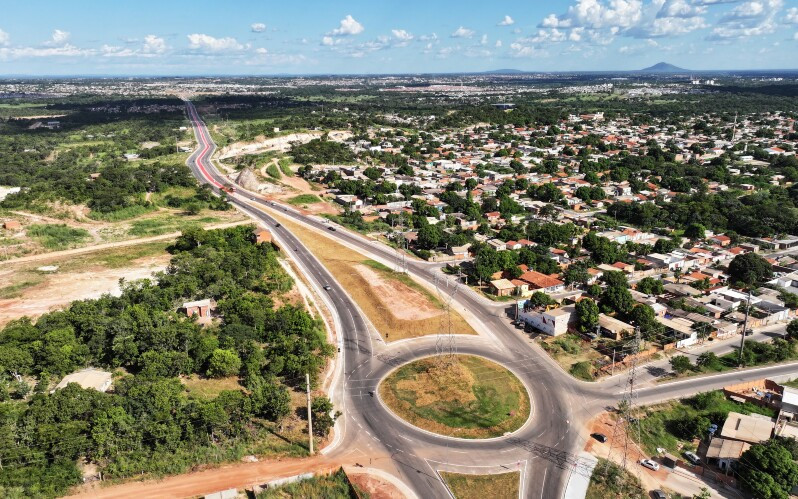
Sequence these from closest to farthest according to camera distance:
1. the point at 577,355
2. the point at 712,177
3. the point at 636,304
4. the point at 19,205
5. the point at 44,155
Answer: the point at 577,355, the point at 636,304, the point at 19,205, the point at 712,177, the point at 44,155

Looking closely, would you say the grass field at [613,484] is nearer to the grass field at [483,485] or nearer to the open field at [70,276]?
the grass field at [483,485]

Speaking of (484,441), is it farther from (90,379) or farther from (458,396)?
(90,379)

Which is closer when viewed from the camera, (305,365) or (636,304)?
(305,365)

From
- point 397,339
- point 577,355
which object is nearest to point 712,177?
point 577,355

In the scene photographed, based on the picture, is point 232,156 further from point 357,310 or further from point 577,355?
point 577,355

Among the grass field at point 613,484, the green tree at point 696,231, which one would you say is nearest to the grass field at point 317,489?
the grass field at point 613,484

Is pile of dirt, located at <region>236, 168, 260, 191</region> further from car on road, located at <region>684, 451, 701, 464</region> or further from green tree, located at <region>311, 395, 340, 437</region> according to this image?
car on road, located at <region>684, 451, 701, 464</region>
